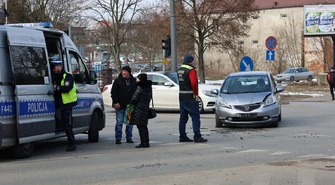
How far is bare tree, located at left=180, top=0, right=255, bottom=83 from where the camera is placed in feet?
117

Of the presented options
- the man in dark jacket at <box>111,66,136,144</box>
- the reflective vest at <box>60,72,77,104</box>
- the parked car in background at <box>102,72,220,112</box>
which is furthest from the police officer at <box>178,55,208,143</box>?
the parked car in background at <box>102,72,220,112</box>

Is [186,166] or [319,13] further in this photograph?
[319,13]

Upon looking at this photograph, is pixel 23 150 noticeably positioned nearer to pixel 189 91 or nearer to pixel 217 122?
pixel 189 91

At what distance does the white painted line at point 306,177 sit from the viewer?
786 centimetres

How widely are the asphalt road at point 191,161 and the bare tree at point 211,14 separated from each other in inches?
867

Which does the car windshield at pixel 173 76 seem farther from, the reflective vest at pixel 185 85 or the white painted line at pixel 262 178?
the white painted line at pixel 262 178

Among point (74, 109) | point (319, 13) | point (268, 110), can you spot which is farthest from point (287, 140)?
point (319, 13)

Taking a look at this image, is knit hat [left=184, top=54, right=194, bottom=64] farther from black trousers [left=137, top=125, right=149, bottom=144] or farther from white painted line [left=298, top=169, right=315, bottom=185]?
white painted line [left=298, top=169, right=315, bottom=185]

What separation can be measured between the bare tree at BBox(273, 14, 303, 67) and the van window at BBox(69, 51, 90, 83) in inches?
2090

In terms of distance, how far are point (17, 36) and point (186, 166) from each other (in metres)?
3.79

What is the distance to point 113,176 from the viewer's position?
858cm

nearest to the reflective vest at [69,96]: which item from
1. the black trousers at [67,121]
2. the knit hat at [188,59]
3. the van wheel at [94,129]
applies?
the black trousers at [67,121]

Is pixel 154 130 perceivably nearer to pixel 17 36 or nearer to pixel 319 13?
pixel 17 36

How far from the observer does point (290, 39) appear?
6669 centimetres
